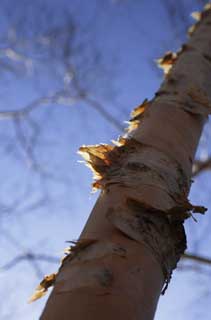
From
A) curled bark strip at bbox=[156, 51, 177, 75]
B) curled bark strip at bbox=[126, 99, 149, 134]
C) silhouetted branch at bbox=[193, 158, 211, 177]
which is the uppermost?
silhouetted branch at bbox=[193, 158, 211, 177]

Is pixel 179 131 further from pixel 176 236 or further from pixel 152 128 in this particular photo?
pixel 176 236

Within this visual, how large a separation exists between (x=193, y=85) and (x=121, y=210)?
54cm

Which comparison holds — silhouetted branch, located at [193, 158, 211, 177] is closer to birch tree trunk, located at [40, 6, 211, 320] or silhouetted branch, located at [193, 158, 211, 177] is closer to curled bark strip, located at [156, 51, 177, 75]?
curled bark strip, located at [156, 51, 177, 75]

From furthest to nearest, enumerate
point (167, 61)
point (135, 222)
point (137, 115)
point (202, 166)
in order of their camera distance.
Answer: point (202, 166), point (167, 61), point (137, 115), point (135, 222)

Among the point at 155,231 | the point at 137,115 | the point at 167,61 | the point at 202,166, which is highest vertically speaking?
the point at 202,166

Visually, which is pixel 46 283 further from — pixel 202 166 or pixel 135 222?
pixel 202 166

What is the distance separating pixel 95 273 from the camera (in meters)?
0.55

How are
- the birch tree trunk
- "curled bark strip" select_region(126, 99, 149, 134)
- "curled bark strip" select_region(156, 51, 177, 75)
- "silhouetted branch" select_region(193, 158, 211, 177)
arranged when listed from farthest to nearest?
"silhouetted branch" select_region(193, 158, 211, 177)
"curled bark strip" select_region(156, 51, 177, 75)
"curled bark strip" select_region(126, 99, 149, 134)
the birch tree trunk

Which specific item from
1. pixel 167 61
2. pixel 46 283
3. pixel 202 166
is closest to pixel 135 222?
pixel 46 283

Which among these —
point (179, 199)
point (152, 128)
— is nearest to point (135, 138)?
point (152, 128)

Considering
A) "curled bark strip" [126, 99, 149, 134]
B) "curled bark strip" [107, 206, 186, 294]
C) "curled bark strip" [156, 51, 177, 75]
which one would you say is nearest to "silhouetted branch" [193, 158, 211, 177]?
"curled bark strip" [156, 51, 177, 75]

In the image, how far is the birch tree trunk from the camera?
52 cm

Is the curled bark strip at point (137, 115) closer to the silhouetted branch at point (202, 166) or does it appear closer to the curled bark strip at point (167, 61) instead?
the curled bark strip at point (167, 61)

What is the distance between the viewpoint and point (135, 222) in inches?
24.4
